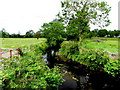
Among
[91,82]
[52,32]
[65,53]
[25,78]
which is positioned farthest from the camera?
[52,32]

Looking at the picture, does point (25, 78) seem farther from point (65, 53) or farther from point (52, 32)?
point (52, 32)

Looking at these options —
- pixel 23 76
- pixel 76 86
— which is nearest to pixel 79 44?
pixel 76 86

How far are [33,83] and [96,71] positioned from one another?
19.8ft

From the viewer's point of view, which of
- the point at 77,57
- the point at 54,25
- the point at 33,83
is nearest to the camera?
the point at 33,83

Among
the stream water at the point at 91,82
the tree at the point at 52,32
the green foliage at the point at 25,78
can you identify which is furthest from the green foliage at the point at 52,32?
the green foliage at the point at 25,78

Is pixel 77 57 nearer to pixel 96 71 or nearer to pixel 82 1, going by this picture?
pixel 96 71

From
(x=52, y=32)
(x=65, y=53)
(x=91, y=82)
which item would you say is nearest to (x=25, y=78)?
(x=91, y=82)

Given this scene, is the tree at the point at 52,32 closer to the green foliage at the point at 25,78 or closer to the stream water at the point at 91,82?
the stream water at the point at 91,82

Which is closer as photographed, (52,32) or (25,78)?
(25,78)

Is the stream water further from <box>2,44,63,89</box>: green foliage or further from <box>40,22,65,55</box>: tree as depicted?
→ <box>40,22,65,55</box>: tree

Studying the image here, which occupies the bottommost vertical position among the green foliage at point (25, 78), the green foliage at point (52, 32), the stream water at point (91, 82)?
the stream water at point (91, 82)

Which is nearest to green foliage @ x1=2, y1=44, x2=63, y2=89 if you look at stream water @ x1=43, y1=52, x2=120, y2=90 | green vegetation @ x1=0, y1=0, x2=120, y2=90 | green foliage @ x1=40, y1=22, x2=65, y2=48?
green vegetation @ x1=0, y1=0, x2=120, y2=90

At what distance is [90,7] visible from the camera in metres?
Result: 15.4

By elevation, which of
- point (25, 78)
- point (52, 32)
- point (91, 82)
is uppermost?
point (52, 32)
